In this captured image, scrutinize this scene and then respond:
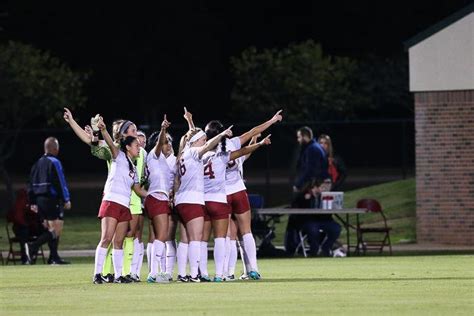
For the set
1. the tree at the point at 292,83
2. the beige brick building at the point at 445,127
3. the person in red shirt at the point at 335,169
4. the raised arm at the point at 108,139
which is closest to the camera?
the raised arm at the point at 108,139

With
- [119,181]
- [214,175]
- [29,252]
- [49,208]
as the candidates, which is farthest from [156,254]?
[29,252]

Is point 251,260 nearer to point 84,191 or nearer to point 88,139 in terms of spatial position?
point 88,139

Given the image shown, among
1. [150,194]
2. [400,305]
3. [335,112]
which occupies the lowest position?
[400,305]

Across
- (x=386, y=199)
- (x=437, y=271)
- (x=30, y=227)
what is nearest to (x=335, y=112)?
(x=386, y=199)

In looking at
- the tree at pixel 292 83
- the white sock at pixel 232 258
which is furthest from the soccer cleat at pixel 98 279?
the tree at pixel 292 83

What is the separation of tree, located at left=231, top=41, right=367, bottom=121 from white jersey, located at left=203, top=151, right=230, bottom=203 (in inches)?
1488

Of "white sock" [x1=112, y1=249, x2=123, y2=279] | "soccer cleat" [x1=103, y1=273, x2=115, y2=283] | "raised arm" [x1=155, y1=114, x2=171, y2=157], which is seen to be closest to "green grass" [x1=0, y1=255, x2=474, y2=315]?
"soccer cleat" [x1=103, y1=273, x2=115, y2=283]

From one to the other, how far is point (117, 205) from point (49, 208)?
22.9 ft

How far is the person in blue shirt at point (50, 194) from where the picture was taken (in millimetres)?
24438

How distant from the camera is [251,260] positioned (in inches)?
744

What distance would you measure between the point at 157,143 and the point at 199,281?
1749 mm

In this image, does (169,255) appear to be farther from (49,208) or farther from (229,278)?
(49,208)

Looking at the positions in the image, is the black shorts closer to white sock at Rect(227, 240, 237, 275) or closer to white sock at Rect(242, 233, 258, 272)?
white sock at Rect(227, 240, 237, 275)

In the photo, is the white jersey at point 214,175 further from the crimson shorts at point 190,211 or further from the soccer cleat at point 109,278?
the soccer cleat at point 109,278
